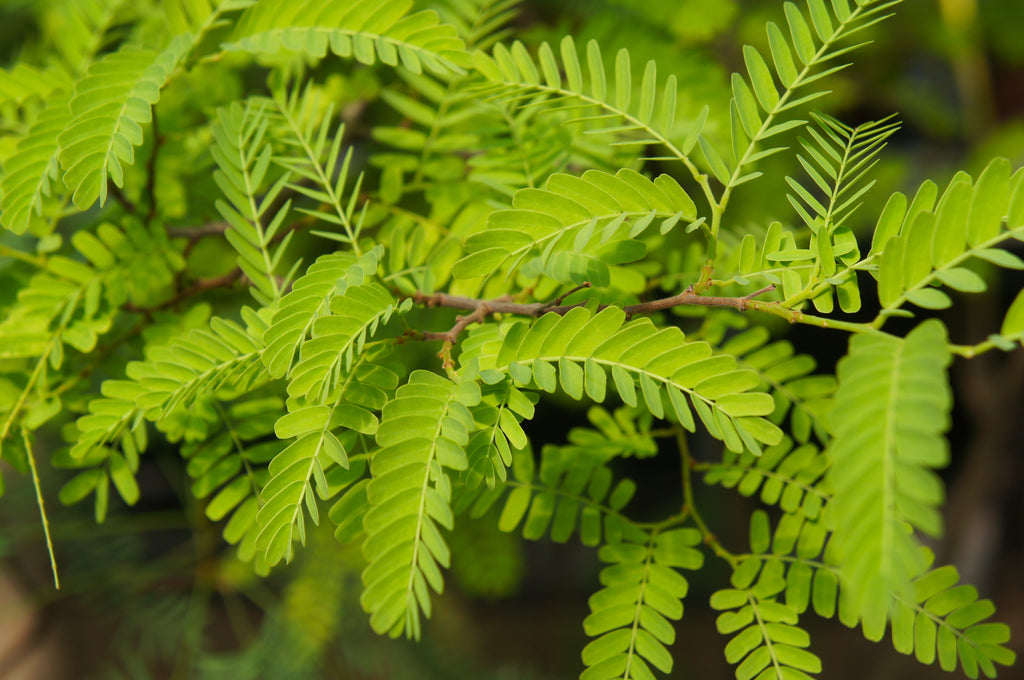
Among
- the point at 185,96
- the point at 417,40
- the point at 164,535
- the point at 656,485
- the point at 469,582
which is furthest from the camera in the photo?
the point at 656,485

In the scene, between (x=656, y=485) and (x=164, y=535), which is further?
(x=656, y=485)

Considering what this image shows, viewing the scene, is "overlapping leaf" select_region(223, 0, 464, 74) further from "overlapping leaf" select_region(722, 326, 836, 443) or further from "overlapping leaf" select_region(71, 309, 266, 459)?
"overlapping leaf" select_region(722, 326, 836, 443)

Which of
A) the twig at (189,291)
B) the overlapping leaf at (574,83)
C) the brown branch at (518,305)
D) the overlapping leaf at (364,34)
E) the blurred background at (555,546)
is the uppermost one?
the overlapping leaf at (364,34)

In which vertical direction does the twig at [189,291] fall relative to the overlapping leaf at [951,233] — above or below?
below

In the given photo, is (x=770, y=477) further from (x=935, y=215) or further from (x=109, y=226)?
→ (x=109, y=226)

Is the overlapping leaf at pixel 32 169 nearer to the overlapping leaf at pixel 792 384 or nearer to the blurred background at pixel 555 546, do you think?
the blurred background at pixel 555 546

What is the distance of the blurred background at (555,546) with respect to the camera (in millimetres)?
1042

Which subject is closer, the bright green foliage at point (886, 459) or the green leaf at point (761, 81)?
the bright green foliage at point (886, 459)

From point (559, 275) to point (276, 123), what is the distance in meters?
0.32

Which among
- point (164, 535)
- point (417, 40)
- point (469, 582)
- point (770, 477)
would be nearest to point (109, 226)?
point (417, 40)

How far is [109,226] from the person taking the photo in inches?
21.5

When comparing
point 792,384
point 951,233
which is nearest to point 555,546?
point 792,384

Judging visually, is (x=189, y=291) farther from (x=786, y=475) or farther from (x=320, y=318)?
(x=786, y=475)

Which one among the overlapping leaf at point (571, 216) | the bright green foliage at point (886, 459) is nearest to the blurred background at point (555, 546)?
the overlapping leaf at point (571, 216)
